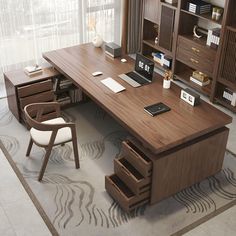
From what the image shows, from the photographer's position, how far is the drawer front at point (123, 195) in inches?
121

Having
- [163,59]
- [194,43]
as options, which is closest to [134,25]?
[163,59]

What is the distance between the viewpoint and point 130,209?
3.11 meters

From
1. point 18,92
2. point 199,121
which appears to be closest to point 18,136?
Answer: point 18,92

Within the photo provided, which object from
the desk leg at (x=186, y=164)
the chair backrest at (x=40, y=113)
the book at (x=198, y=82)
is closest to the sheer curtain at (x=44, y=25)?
the chair backrest at (x=40, y=113)

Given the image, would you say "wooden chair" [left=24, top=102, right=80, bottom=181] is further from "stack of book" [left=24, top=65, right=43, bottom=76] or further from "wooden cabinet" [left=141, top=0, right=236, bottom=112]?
"wooden cabinet" [left=141, top=0, right=236, bottom=112]

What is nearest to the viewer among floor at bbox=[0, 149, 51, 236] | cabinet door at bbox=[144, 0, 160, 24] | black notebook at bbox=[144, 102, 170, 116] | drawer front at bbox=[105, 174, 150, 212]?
floor at bbox=[0, 149, 51, 236]

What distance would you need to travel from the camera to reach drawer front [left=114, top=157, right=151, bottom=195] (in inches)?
120

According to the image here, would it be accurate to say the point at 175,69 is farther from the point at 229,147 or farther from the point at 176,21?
the point at 229,147

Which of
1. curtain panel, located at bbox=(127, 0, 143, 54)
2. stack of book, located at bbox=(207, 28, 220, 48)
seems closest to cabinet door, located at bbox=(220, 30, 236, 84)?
stack of book, located at bbox=(207, 28, 220, 48)

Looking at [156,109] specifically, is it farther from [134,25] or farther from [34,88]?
[134,25]

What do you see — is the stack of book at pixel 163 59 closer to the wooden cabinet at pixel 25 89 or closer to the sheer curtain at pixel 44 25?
the sheer curtain at pixel 44 25

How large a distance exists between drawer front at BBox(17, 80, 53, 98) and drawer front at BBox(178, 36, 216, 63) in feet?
5.92

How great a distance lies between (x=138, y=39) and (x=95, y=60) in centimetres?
183

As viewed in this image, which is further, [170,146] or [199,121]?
[199,121]
